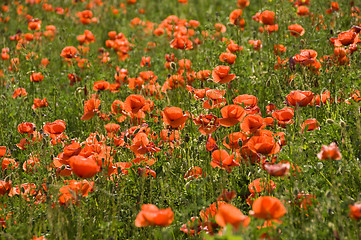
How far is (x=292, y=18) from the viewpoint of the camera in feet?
15.5

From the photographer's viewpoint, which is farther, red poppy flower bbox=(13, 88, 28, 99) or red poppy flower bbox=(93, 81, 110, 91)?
red poppy flower bbox=(13, 88, 28, 99)

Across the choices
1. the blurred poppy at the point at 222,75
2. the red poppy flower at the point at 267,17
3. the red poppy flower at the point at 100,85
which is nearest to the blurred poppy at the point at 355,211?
the blurred poppy at the point at 222,75

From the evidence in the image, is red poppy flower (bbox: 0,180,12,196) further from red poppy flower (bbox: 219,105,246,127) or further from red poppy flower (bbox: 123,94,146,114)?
red poppy flower (bbox: 219,105,246,127)

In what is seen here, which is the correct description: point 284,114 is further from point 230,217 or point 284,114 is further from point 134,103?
point 230,217

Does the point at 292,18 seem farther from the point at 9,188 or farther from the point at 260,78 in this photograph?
the point at 9,188

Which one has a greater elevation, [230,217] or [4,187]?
[230,217]

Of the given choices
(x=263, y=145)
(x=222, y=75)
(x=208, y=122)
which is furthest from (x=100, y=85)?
(x=263, y=145)

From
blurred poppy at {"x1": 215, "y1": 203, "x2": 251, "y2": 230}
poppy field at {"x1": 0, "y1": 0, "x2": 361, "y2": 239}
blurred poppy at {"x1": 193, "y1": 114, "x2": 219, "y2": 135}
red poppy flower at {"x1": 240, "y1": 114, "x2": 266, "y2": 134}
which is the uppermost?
blurred poppy at {"x1": 215, "y1": 203, "x2": 251, "y2": 230}

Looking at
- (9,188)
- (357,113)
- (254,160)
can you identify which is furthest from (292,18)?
(9,188)

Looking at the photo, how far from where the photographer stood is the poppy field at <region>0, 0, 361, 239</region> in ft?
6.19

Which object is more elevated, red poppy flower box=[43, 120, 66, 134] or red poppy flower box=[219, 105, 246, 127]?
red poppy flower box=[219, 105, 246, 127]

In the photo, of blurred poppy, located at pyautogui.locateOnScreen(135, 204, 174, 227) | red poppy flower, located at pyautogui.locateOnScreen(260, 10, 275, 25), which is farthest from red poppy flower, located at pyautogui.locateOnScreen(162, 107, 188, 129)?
red poppy flower, located at pyautogui.locateOnScreen(260, 10, 275, 25)

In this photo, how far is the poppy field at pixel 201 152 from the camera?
1887 millimetres

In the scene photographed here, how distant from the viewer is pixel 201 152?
264 centimetres
